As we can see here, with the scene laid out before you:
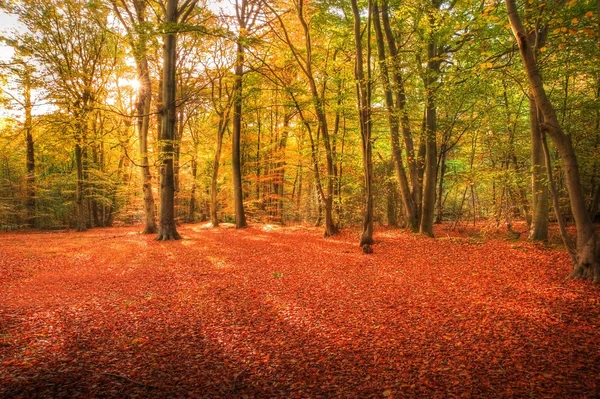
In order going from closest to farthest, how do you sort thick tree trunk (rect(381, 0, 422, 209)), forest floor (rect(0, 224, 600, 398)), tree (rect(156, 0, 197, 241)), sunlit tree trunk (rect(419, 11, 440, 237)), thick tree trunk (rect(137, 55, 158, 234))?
forest floor (rect(0, 224, 600, 398)), sunlit tree trunk (rect(419, 11, 440, 237)), thick tree trunk (rect(381, 0, 422, 209)), tree (rect(156, 0, 197, 241)), thick tree trunk (rect(137, 55, 158, 234))

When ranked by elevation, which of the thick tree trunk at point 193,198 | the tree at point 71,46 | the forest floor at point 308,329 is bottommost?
the forest floor at point 308,329

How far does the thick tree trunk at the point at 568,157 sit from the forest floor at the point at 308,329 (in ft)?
1.83

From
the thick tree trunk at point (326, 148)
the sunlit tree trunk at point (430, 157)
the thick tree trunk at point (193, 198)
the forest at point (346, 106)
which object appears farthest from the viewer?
the thick tree trunk at point (193, 198)

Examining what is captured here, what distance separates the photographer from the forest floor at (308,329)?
306 cm

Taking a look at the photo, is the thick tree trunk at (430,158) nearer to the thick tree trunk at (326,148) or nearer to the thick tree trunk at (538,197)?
the thick tree trunk at (538,197)

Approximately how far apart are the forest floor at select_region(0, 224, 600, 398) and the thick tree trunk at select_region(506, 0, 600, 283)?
56cm

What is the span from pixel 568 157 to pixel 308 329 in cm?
542

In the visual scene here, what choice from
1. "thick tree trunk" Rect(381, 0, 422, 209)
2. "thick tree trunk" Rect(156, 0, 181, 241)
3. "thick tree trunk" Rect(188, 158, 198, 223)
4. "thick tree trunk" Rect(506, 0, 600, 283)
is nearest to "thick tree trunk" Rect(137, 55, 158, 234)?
"thick tree trunk" Rect(156, 0, 181, 241)

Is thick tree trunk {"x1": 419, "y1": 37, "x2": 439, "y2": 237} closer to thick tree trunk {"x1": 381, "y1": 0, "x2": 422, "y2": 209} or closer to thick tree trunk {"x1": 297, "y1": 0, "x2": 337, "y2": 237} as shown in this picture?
thick tree trunk {"x1": 381, "y1": 0, "x2": 422, "y2": 209}

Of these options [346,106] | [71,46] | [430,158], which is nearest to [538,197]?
[430,158]

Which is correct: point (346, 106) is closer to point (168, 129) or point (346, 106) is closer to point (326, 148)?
point (326, 148)

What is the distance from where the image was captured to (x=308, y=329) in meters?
4.38

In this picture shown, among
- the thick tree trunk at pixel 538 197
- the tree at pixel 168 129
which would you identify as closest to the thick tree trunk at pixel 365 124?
the thick tree trunk at pixel 538 197

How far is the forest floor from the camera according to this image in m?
3.06
